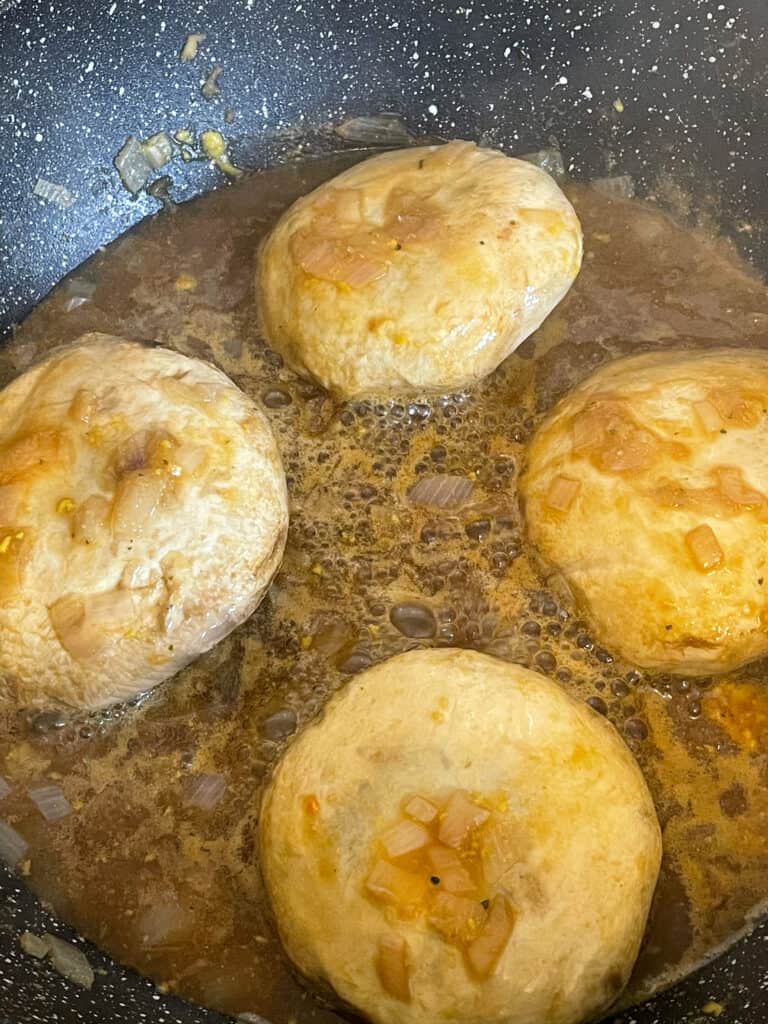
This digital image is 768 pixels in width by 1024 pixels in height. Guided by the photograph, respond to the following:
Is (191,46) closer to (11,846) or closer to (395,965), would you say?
(11,846)

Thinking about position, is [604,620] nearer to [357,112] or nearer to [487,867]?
[487,867]

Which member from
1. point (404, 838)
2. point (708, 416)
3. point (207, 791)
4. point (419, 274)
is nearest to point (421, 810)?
point (404, 838)

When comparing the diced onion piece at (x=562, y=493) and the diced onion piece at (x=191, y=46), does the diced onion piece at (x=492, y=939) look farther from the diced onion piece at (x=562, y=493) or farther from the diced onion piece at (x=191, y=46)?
the diced onion piece at (x=191, y=46)

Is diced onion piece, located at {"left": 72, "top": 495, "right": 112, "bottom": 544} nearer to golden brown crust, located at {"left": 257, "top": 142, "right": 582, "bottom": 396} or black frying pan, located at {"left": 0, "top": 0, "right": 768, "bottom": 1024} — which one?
golden brown crust, located at {"left": 257, "top": 142, "right": 582, "bottom": 396}

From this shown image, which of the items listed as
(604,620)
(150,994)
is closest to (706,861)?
(604,620)

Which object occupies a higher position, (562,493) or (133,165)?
(133,165)
